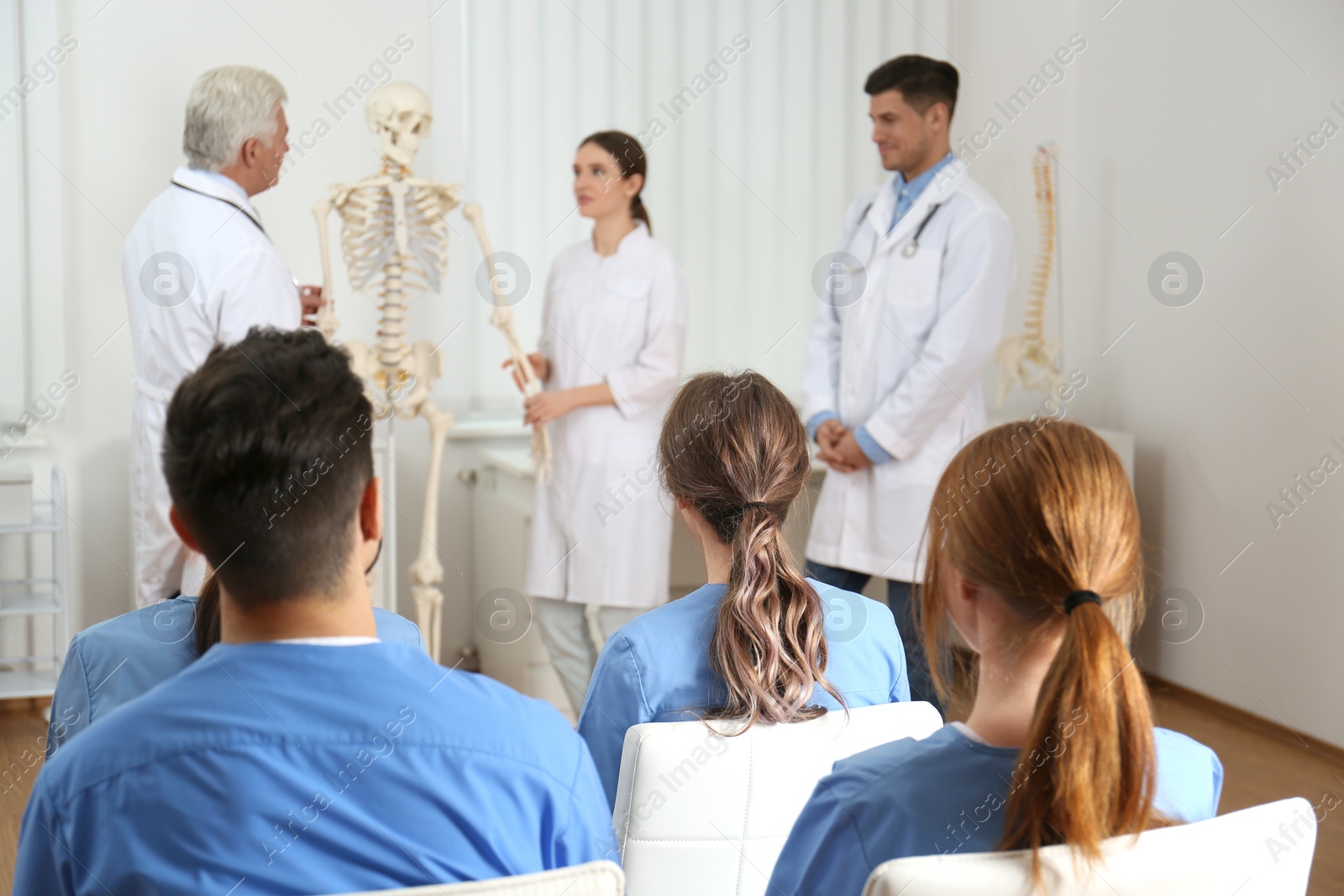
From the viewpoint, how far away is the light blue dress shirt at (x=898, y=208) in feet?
9.08

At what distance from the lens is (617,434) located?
3016 millimetres

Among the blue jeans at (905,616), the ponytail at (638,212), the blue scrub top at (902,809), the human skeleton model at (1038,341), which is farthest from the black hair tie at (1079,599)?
the human skeleton model at (1038,341)

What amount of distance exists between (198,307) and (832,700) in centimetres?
172

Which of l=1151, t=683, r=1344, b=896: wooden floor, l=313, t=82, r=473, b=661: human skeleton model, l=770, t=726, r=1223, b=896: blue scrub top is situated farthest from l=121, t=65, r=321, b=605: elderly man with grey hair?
l=1151, t=683, r=1344, b=896: wooden floor

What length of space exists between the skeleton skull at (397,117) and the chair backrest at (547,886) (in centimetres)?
251

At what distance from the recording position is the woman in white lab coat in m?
2.98

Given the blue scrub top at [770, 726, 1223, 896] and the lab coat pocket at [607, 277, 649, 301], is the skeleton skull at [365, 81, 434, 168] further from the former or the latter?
the blue scrub top at [770, 726, 1223, 896]

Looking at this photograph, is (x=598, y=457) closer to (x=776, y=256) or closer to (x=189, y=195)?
(x=189, y=195)

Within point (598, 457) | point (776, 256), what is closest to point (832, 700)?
point (598, 457)

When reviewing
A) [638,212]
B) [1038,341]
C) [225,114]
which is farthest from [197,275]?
[1038,341]

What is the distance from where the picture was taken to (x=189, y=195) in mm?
2512

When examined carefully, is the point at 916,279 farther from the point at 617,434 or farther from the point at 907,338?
the point at 617,434

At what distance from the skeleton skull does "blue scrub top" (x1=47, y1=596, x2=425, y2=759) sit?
6.62ft

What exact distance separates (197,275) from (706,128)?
6.96 ft
